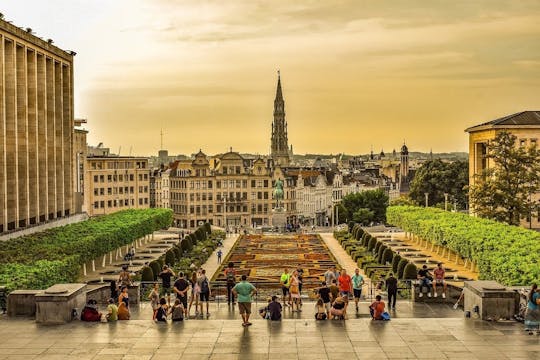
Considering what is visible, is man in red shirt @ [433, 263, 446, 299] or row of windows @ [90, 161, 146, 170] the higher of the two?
row of windows @ [90, 161, 146, 170]

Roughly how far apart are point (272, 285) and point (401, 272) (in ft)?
26.6

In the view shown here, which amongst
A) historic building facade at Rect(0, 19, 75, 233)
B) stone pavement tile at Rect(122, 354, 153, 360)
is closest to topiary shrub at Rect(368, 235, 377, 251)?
historic building facade at Rect(0, 19, 75, 233)

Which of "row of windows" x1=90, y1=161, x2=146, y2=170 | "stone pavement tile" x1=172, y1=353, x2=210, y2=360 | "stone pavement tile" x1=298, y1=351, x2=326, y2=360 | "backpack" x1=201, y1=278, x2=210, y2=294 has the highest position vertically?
"row of windows" x1=90, y1=161, x2=146, y2=170

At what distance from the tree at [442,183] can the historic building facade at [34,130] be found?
194 feet

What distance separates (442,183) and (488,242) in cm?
7773

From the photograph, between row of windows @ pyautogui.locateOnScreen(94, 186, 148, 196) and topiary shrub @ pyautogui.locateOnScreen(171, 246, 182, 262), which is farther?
row of windows @ pyautogui.locateOnScreen(94, 186, 148, 196)

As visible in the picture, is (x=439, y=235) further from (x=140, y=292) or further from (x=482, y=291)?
(x=482, y=291)

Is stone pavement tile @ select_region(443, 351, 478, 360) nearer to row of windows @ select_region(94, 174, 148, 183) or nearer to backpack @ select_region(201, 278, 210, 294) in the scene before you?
backpack @ select_region(201, 278, 210, 294)

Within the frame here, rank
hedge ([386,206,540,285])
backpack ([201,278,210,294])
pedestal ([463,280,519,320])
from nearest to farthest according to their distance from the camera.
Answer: pedestal ([463,280,519,320]) → backpack ([201,278,210,294]) → hedge ([386,206,540,285])

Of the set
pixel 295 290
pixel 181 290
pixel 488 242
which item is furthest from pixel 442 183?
pixel 181 290

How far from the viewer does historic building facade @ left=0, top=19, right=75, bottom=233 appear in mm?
65375

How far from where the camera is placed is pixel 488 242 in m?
48.9

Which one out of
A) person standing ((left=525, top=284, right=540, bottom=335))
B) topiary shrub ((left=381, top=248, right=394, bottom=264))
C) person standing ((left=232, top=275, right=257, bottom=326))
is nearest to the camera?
person standing ((left=525, top=284, right=540, bottom=335))

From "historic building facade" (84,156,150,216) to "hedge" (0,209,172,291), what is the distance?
65187mm
